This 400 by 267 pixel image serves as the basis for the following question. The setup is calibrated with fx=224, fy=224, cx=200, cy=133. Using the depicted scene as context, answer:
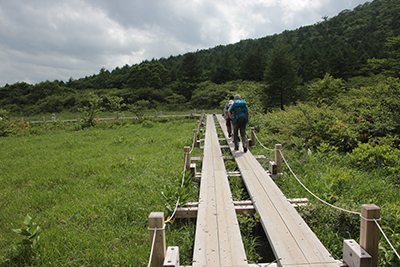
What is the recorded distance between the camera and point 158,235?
2232mm

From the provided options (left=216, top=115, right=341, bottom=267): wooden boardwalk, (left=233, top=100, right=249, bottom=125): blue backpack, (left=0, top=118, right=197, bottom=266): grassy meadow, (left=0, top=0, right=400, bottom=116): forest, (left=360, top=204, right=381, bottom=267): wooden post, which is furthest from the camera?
(left=0, top=0, right=400, bottom=116): forest

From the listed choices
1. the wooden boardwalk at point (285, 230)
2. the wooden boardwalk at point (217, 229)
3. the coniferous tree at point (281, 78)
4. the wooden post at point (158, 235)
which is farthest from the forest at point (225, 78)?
the wooden post at point (158, 235)

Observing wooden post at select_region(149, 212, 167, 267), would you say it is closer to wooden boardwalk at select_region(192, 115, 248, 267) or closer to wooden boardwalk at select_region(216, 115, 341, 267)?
wooden boardwalk at select_region(192, 115, 248, 267)

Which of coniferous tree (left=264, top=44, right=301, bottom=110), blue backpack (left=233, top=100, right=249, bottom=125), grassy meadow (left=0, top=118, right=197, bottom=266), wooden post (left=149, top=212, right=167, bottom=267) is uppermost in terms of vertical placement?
coniferous tree (left=264, top=44, right=301, bottom=110)

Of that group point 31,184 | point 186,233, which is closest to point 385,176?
point 186,233

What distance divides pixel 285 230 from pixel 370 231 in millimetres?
971

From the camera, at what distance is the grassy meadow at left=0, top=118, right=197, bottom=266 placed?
3062 mm

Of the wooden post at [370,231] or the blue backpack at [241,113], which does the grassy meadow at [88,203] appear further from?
the blue backpack at [241,113]

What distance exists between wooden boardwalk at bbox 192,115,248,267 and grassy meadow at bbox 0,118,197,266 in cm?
36

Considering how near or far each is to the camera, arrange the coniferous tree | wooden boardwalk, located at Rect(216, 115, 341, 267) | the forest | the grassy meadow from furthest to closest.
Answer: the forest → the coniferous tree → the grassy meadow → wooden boardwalk, located at Rect(216, 115, 341, 267)

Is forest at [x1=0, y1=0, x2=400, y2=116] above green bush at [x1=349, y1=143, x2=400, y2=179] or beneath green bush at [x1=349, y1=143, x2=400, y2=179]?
above

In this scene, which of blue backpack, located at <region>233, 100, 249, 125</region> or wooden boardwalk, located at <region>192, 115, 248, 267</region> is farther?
blue backpack, located at <region>233, 100, 249, 125</region>

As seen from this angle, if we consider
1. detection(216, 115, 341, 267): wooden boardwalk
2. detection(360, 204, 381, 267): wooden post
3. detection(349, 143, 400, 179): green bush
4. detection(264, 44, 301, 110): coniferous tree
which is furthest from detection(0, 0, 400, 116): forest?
detection(360, 204, 381, 267): wooden post

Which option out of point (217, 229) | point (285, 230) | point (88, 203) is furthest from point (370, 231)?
point (88, 203)
